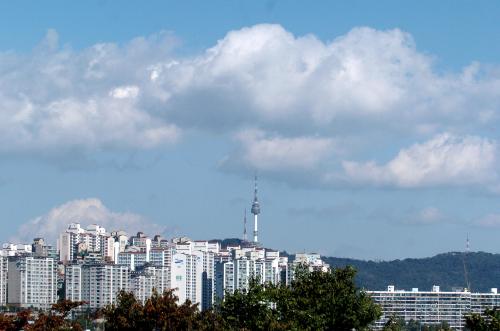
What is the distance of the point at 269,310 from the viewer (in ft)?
95.2

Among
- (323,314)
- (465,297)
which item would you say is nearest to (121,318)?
(323,314)

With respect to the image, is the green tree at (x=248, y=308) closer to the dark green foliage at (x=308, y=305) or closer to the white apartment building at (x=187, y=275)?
the dark green foliage at (x=308, y=305)

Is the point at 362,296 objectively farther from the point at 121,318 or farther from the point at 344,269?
the point at 121,318

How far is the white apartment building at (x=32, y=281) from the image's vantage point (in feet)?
383

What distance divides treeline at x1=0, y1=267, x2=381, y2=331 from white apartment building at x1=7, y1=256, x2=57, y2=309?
288ft

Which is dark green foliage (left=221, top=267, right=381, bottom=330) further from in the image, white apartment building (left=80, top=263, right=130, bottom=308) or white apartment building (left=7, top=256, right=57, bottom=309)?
white apartment building (left=7, top=256, right=57, bottom=309)

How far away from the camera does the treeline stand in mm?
27859

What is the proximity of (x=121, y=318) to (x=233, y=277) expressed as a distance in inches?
4174

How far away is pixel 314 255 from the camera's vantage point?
17488 centimetres

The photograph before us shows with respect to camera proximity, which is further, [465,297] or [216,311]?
[465,297]

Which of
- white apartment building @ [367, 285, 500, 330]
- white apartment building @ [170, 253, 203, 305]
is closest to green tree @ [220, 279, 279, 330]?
white apartment building @ [170, 253, 203, 305]

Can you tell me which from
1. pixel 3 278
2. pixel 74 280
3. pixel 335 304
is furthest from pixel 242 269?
pixel 335 304

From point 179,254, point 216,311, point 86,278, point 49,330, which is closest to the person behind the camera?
point 49,330

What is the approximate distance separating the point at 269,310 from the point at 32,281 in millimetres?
91145
